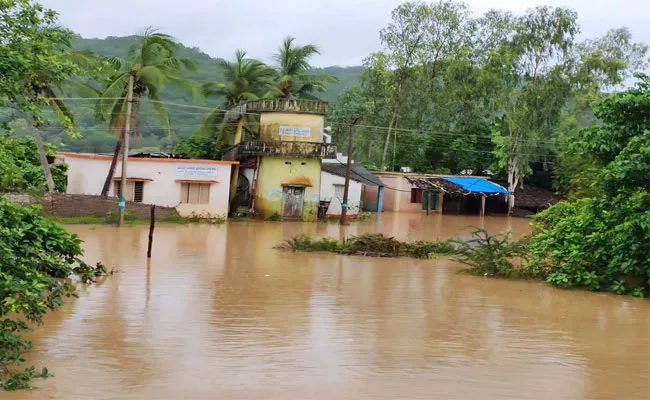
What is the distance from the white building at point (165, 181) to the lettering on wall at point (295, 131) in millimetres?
3739

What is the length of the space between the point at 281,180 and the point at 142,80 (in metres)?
8.60

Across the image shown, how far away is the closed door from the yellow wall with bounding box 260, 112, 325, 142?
235 centimetres

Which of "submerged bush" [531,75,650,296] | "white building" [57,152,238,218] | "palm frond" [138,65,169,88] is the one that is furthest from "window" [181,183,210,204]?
"submerged bush" [531,75,650,296]

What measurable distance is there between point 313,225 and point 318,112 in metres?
5.25

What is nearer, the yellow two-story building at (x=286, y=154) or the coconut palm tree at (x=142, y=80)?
the coconut palm tree at (x=142, y=80)

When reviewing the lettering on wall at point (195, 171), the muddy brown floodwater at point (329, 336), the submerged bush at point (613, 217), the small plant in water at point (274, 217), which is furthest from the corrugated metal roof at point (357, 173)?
the submerged bush at point (613, 217)

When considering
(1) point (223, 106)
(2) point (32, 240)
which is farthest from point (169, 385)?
(1) point (223, 106)

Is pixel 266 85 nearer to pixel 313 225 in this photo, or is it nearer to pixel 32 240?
pixel 313 225

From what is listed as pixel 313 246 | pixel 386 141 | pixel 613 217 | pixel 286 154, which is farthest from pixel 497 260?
pixel 386 141

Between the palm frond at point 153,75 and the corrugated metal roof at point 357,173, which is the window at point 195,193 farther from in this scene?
the corrugated metal roof at point 357,173

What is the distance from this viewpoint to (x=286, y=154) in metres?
32.4

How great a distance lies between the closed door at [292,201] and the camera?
109ft

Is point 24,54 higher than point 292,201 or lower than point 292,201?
higher

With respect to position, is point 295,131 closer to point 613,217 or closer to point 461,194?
point 461,194
